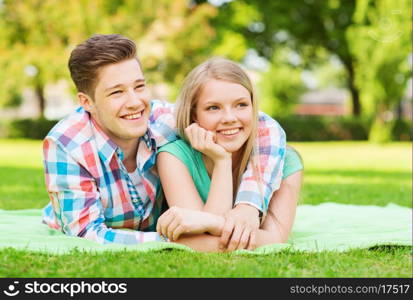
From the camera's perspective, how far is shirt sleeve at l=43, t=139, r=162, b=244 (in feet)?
11.9

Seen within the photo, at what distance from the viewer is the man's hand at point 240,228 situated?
11.2 feet

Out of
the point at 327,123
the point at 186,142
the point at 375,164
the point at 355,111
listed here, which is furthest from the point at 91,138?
the point at 355,111

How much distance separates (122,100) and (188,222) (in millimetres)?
875

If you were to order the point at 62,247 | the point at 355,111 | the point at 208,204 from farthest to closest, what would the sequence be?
the point at 355,111, the point at 208,204, the point at 62,247

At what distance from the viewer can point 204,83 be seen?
3840mm

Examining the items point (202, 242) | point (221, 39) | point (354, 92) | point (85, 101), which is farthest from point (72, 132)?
point (354, 92)

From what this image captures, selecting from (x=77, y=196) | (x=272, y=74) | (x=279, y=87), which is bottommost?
(x=77, y=196)

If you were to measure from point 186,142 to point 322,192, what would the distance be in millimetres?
4244

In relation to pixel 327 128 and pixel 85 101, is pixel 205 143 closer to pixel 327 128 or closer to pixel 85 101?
pixel 85 101

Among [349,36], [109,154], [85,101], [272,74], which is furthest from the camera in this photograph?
[272,74]

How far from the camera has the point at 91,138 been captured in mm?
3783

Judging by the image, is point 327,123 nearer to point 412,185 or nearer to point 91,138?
point 412,185

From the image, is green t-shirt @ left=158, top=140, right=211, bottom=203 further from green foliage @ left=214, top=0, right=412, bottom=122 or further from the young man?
green foliage @ left=214, top=0, right=412, bottom=122

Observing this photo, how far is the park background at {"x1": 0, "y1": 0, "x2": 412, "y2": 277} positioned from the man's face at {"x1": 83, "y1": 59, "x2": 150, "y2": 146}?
0.93 metres
